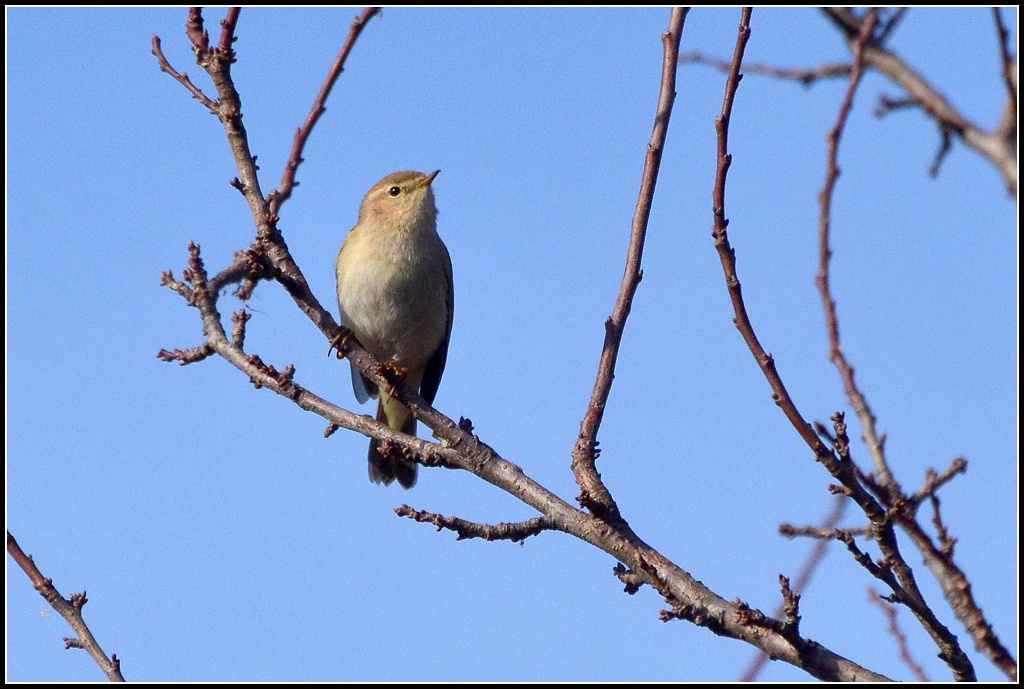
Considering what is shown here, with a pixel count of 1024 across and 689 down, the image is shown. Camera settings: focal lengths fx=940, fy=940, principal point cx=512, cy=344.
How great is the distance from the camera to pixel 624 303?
11.8 feet

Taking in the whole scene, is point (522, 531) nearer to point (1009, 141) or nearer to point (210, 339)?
point (210, 339)

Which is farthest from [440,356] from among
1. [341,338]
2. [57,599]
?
[57,599]

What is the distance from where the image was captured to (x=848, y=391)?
7.25 feet

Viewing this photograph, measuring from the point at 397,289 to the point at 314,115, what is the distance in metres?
3.68

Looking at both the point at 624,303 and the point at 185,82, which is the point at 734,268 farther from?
the point at 185,82

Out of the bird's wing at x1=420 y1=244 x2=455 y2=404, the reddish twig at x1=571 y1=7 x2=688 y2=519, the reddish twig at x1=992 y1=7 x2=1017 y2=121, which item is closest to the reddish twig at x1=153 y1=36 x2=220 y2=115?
the reddish twig at x1=571 y1=7 x2=688 y2=519

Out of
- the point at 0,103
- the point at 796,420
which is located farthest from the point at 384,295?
the point at 796,420

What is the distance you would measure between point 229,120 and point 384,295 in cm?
327

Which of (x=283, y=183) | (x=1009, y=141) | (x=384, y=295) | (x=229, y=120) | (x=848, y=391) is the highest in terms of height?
(x=384, y=295)

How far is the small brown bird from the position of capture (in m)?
6.79

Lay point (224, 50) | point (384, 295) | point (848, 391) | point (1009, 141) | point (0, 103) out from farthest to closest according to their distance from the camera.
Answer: point (384, 295) < point (0, 103) < point (224, 50) < point (848, 391) < point (1009, 141)

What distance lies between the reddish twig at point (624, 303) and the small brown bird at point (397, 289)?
2.93 meters

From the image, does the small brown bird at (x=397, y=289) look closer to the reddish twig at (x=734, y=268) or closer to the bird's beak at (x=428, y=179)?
the bird's beak at (x=428, y=179)

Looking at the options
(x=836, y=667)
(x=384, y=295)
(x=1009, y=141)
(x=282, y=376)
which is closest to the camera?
(x=1009, y=141)
